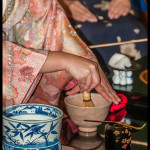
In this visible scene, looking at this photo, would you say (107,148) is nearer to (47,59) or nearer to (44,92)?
(47,59)

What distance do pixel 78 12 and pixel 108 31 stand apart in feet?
0.92

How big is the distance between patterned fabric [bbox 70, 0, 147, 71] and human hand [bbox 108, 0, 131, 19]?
3cm

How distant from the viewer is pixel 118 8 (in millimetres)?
3008

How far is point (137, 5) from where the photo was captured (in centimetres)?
312

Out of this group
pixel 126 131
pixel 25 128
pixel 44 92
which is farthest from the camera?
pixel 44 92

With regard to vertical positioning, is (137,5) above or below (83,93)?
above

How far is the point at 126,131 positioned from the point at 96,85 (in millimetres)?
218

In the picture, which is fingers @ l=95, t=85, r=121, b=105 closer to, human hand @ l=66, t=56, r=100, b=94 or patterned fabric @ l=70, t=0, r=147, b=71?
human hand @ l=66, t=56, r=100, b=94

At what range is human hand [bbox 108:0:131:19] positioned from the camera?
117 inches

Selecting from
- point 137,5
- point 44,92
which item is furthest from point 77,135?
point 137,5

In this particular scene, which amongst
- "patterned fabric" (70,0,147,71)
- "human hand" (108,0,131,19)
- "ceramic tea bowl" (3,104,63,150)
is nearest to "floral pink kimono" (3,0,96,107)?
"ceramic tea bowl" (3,104,63,150)

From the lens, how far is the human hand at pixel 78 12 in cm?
279

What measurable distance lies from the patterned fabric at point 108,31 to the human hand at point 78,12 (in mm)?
45

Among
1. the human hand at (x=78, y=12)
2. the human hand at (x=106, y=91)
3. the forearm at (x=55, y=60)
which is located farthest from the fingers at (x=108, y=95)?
the human hand at (x=78, y=12)
